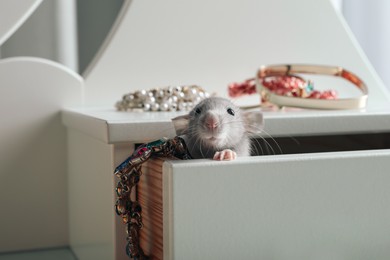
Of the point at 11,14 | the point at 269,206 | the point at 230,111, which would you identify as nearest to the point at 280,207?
the point at 269,206

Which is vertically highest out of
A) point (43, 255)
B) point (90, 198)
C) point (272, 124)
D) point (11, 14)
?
point (11, 14)

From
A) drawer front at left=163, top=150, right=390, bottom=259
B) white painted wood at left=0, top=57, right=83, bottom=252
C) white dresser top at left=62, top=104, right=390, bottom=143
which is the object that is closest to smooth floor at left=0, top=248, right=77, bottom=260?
white painted wood at left=0, top=57, right=83, bottom=252

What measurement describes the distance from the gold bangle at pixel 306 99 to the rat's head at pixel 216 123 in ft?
0.90

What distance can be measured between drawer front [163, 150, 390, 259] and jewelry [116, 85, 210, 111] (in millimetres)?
355

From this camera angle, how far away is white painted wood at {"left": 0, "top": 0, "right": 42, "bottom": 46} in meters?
1.13

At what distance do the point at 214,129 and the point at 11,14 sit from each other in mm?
541

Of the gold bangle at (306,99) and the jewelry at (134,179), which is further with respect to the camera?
the gold bangle at (306,99)

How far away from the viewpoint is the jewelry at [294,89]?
1019 millimetres

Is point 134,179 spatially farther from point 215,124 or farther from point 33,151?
point 33,151

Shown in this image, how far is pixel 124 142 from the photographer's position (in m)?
0.82

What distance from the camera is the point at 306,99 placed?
1.02 metres

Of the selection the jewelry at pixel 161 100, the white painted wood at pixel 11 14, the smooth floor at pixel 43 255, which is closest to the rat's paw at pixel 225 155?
the jewelry at pixel 161 100

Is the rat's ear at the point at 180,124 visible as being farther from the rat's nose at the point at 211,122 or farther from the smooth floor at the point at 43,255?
the smooth floor at the point at 43,255

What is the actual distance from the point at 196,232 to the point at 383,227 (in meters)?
0.19
